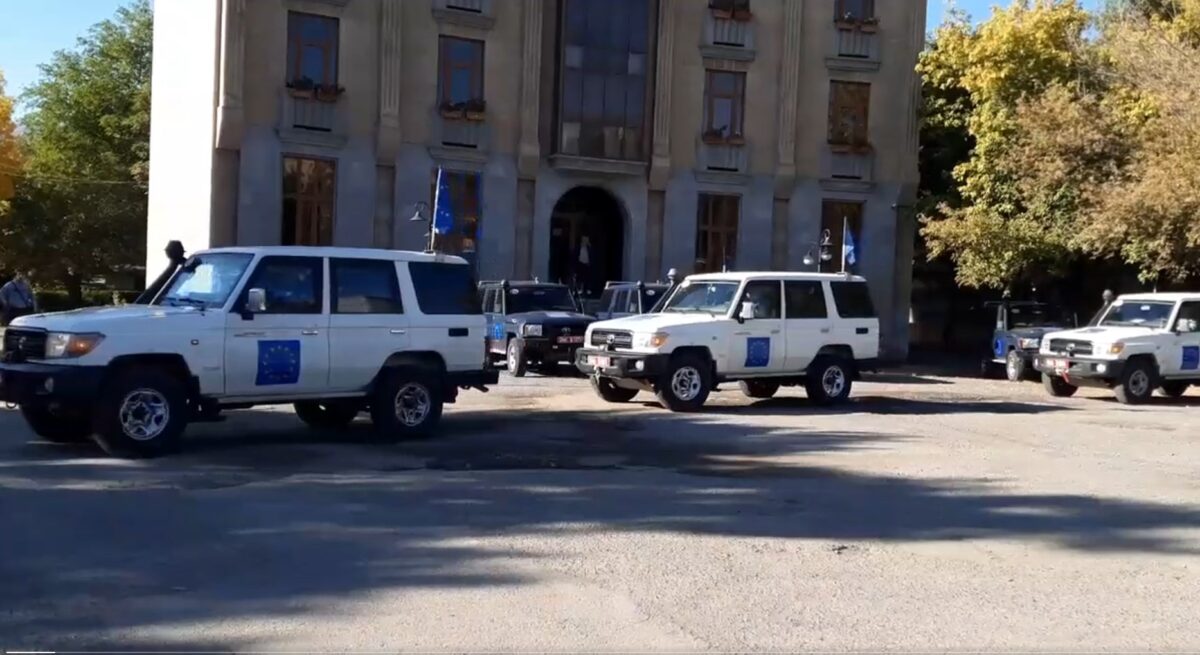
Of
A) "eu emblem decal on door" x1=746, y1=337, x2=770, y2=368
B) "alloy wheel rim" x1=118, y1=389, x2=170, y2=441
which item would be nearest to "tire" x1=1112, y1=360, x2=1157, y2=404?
"eu emblem decal on door" x1=746, y1=337, x2=770, y2=368

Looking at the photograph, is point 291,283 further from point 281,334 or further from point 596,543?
point 596,543

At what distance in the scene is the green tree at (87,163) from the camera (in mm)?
49031

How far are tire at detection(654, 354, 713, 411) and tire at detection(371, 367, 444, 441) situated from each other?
4331mm

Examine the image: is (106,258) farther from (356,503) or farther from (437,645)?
(437,645)

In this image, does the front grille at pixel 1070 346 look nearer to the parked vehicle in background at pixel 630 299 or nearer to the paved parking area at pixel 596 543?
the parked vehicle in background at pixel 630 299

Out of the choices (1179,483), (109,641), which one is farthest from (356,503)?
(1179,483)

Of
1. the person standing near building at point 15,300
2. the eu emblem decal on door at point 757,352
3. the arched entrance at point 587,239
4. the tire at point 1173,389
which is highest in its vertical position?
the arched entrance at point 587,239

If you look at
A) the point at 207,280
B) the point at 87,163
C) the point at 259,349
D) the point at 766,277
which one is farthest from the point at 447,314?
the point at 87,163

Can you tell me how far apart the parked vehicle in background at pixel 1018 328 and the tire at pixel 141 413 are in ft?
65.7

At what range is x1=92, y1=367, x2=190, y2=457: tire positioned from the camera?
11930mm

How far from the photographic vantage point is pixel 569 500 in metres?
10.8

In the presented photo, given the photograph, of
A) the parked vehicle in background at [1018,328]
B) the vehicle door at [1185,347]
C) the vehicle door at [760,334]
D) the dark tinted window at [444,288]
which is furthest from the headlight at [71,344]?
the parked vehicle in background at [1018,328]

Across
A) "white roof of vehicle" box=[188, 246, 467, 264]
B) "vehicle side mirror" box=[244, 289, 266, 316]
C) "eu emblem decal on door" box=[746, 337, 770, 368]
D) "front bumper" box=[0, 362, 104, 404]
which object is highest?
"white roof of vehicle" box=[188, 246, 467, 264]

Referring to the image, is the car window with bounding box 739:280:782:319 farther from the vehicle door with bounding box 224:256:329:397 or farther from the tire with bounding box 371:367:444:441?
the vehicle door with bounding box 224:256:329:397
